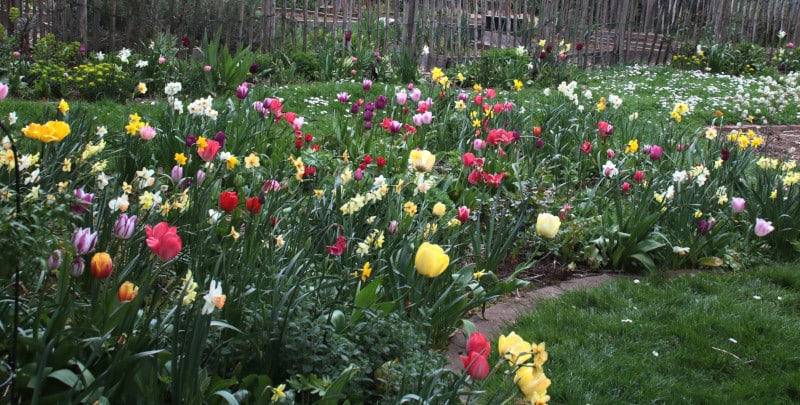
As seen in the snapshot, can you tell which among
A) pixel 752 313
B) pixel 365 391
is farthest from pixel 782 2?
pixel 365 391

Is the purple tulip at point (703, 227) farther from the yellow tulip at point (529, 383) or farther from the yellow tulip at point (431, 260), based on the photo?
the yellow tulip at point (529, 383)

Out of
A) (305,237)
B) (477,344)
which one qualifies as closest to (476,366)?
(477,344)

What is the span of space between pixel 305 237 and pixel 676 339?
160 centimetres

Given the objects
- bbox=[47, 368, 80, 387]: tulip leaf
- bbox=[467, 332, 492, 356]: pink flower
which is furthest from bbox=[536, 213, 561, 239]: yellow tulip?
bbox=[47, 368, 80, 387]: tulip leaf

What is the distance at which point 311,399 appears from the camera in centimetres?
220

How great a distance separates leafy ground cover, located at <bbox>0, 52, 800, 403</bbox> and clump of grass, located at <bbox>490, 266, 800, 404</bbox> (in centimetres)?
26

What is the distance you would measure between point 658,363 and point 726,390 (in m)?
0.26

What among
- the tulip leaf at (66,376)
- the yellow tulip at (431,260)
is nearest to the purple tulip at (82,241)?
the tulip leaf at (66,376)

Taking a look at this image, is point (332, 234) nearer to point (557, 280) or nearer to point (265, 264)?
point (265, 264)

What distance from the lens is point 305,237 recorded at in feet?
9.38

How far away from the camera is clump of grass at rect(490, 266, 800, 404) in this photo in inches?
107

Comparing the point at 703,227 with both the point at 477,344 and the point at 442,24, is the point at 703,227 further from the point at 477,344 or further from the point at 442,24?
the point at 442,24

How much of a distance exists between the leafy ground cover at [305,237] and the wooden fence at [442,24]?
5.43 feet

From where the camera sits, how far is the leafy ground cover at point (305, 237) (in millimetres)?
1867
